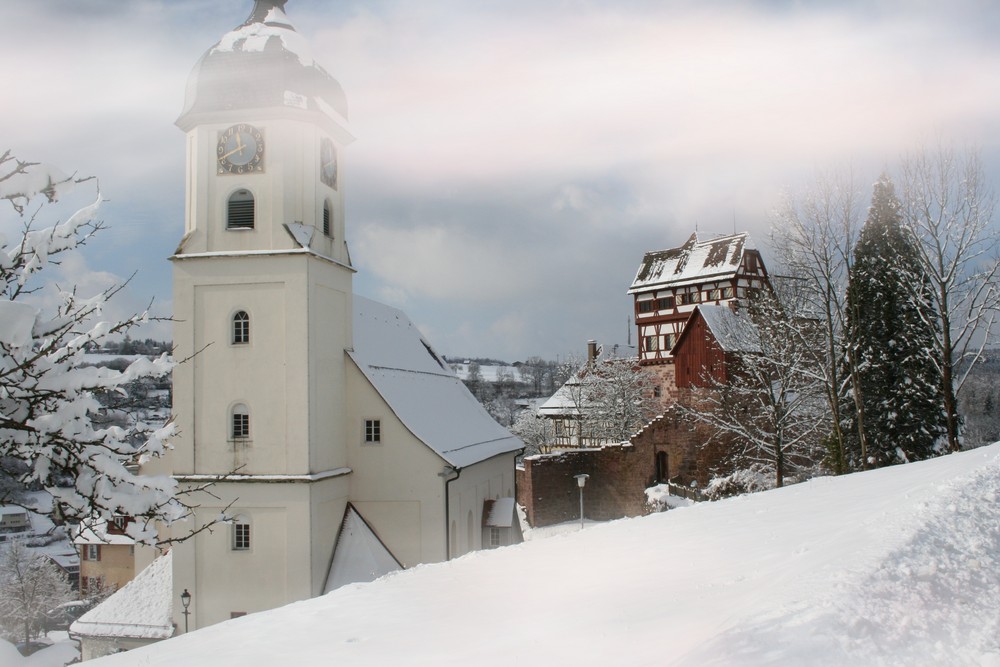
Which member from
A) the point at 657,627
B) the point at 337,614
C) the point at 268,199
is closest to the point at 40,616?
the point at 268,199

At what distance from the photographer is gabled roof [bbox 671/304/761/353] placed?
24.8 meters

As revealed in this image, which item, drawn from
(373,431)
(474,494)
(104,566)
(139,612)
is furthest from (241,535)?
(104,566)

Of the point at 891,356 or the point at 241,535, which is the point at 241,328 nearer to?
the point at 241,535

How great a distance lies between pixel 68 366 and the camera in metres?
5.44

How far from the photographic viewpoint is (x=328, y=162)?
19.5 metres

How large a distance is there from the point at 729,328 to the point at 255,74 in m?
17.7

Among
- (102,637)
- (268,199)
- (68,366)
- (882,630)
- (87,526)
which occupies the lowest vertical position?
(102,637)

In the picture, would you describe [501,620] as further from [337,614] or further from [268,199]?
[268,199]

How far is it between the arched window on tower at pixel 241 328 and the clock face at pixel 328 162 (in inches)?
149

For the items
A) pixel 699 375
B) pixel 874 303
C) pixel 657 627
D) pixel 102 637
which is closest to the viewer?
pixel 657 627

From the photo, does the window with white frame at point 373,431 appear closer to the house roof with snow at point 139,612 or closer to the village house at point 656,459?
the house roof with snow at point 139,612

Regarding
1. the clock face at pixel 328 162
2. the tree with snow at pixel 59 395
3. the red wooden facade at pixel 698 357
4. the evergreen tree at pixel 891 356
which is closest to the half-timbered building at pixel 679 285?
the red wooden facade at pixel 698 357

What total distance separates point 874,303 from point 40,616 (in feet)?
128

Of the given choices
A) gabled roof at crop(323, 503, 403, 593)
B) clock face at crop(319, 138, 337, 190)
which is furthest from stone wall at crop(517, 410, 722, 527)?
clock face at crop(319, 138, 337, 190)
